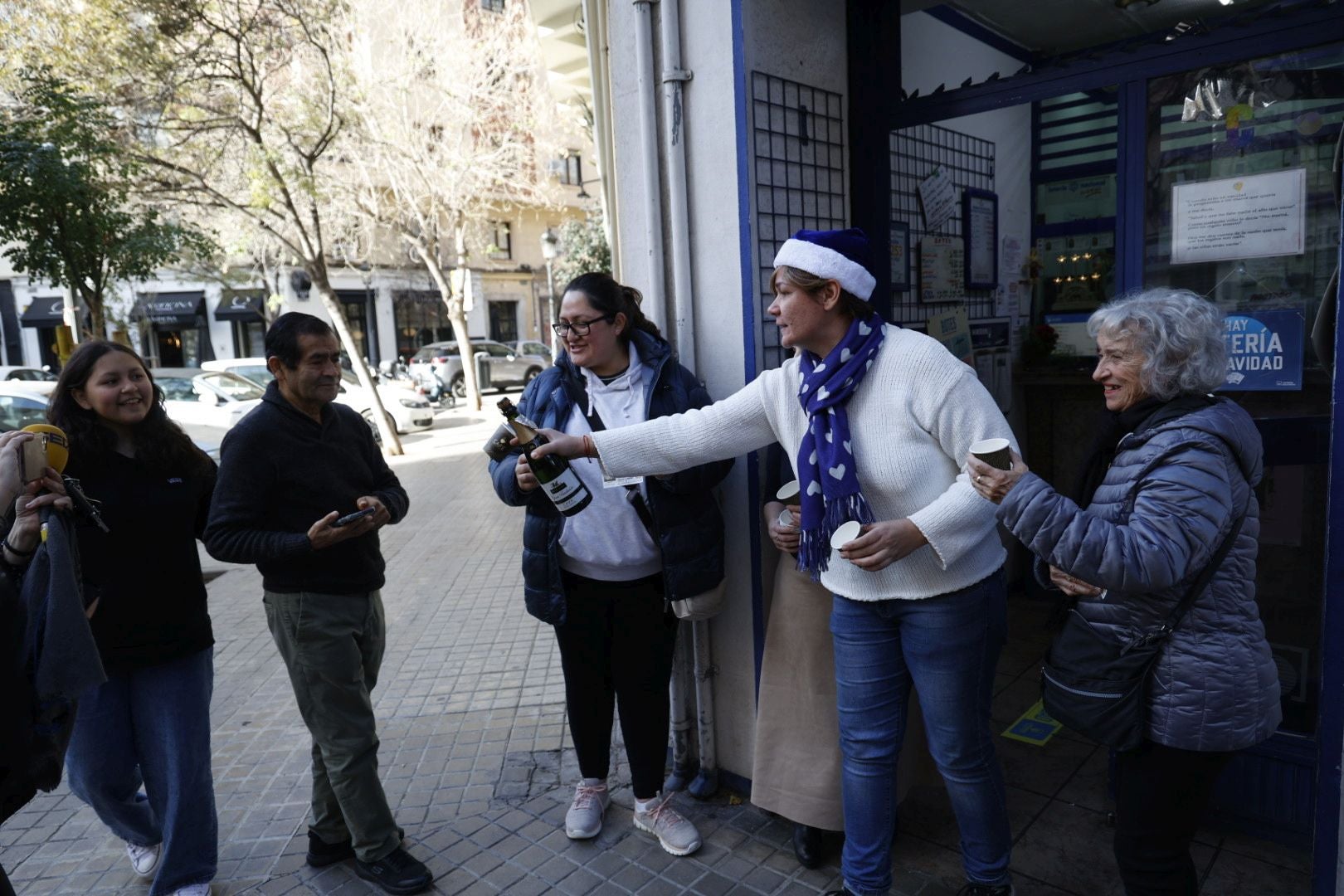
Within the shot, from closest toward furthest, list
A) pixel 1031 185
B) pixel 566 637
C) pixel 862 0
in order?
pixel 566 637
pixel 862 0
pixel 1031 185

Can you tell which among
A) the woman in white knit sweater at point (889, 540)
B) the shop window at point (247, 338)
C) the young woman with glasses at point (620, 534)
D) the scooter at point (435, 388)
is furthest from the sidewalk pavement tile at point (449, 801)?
the shop window at point (247, 338)

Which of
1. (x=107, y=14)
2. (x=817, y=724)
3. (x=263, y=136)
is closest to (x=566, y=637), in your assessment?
(x=817, y=724)

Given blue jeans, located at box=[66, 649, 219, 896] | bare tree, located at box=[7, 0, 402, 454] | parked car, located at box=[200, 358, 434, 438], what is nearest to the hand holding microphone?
blue jeans, located at box=[66, 649, 219, 896]

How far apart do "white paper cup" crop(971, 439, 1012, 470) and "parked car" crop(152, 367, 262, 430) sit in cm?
1372

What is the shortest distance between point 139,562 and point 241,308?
109 feet

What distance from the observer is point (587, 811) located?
3.20m

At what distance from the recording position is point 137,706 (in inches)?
112

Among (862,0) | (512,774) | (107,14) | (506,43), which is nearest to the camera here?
(862,0)

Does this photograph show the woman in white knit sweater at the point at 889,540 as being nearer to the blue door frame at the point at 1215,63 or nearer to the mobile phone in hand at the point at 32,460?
the blue door frame at the point at 1215,63

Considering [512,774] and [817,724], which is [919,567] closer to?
[817,724]

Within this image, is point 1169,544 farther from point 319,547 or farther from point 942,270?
point 942,270

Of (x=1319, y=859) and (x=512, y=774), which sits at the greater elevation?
(x=1319, y=859)

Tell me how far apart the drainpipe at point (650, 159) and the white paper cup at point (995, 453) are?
154 cm

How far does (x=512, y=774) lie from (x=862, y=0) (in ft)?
11.3
